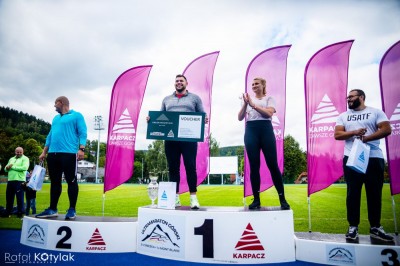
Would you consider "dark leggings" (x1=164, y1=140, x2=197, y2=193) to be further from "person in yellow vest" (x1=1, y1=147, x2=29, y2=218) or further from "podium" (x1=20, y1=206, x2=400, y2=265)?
"person in yellow vest" (x1=1, y1=147, x2=29, y2=218)

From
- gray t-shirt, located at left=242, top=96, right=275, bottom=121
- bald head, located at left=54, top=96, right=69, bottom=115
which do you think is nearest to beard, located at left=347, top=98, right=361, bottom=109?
gray t-shirt, located at left=242, top=96, right=275, bottom=121

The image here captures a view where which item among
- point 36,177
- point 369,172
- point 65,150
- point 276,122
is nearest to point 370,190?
point 369,172

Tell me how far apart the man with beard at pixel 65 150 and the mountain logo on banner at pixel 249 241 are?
2686mm

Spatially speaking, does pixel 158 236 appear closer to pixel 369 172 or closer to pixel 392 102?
pixel 369 172

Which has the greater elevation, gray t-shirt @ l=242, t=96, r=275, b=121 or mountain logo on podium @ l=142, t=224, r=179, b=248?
gray t-shirt @ l=242, t=96, r=275, b=121

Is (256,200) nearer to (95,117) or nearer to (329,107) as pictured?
(329,107)

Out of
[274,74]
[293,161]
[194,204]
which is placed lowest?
[194,204]

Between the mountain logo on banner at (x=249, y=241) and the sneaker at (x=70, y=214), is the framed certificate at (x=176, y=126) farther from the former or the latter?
the sneaker at (x=70, y=214)

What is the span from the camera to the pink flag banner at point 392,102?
4.00 meters

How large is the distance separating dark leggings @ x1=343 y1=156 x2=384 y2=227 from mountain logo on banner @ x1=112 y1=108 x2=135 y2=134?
14.6 feet

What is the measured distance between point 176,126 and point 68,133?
74.7 inches

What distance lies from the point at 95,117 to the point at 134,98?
48059 mm

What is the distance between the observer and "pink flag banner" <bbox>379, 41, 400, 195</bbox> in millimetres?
3998

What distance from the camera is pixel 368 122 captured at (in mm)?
3209
